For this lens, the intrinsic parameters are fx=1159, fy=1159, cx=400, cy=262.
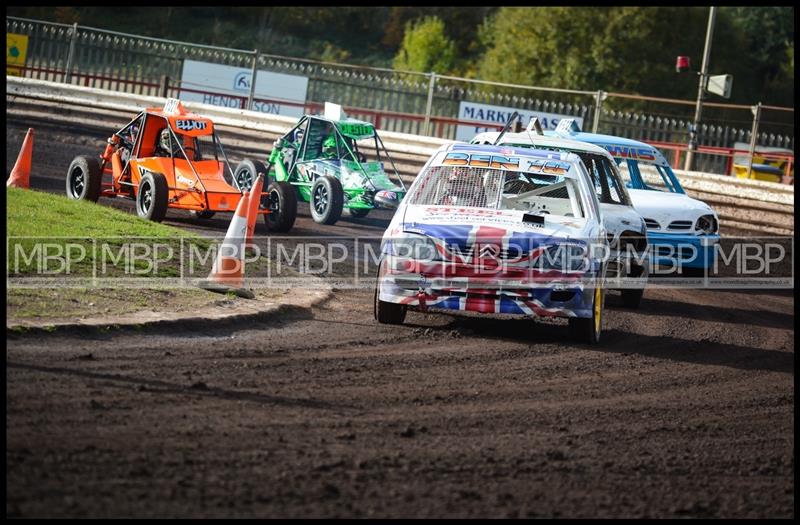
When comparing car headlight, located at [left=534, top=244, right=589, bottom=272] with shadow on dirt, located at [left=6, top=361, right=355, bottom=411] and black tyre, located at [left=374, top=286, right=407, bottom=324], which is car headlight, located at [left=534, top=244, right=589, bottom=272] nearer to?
black tyre, located at [left=374, top=286, right=407, bottom=324]

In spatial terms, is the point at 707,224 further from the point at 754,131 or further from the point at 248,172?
the point at 754,131

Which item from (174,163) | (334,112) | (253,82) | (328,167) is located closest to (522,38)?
(253,82)

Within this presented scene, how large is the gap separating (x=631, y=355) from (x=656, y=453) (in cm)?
312

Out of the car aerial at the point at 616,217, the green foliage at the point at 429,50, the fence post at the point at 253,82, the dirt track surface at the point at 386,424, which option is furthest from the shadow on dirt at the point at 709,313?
the green foliage at the point at 429,50

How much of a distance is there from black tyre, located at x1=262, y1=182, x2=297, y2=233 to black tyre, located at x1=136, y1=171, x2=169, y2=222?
1.59 metres

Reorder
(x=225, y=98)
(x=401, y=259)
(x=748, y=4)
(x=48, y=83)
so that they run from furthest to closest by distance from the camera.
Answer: (x=748, y=4)
(x=225, y=98)
(x=48, y=83)
(x=401, y=259)

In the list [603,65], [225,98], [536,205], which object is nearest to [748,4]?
[603,65]

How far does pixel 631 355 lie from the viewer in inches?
357

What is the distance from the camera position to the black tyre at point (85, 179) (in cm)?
1399

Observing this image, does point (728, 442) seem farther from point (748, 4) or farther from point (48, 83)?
point (748, 4)

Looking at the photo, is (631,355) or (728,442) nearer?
(728,442)

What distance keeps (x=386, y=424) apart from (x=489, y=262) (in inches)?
120

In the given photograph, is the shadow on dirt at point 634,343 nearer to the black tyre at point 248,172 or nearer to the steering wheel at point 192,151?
the steering wheel at point 192,151

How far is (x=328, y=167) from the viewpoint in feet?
54.3
